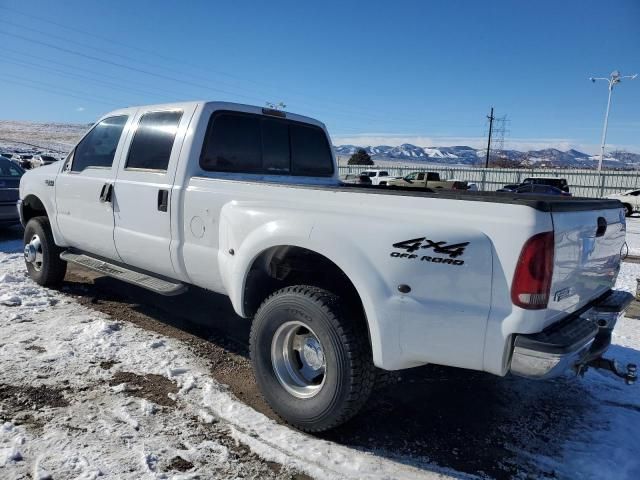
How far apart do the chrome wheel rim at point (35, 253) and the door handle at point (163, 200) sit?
2.75 metres

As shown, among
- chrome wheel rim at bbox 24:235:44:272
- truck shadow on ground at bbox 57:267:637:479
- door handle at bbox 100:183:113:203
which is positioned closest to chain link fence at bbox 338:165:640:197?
chrome wheel rim at bbox 24:235:44:272

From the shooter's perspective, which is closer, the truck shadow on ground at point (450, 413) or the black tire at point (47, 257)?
the truck shadow on ground at point (450, 413)

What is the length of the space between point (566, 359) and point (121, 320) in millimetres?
3991

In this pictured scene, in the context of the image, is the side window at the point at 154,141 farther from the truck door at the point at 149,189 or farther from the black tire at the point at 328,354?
the black tire at the point at 328,354

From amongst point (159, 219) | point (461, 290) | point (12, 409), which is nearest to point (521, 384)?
point (461, 290)

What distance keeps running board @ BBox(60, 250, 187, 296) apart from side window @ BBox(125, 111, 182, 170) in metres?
0.96

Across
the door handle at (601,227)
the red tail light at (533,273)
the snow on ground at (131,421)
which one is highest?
the door handle at (601,227)

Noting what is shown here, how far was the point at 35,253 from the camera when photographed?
584 centimetres

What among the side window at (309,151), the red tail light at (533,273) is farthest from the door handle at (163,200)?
the red tail light at (533,273)

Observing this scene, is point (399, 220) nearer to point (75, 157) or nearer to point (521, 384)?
point (521, 384)

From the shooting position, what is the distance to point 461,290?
234 centimetres

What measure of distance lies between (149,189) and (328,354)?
222cm

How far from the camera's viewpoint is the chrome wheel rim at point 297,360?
9.90ft

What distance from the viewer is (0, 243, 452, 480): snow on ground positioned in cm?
260
